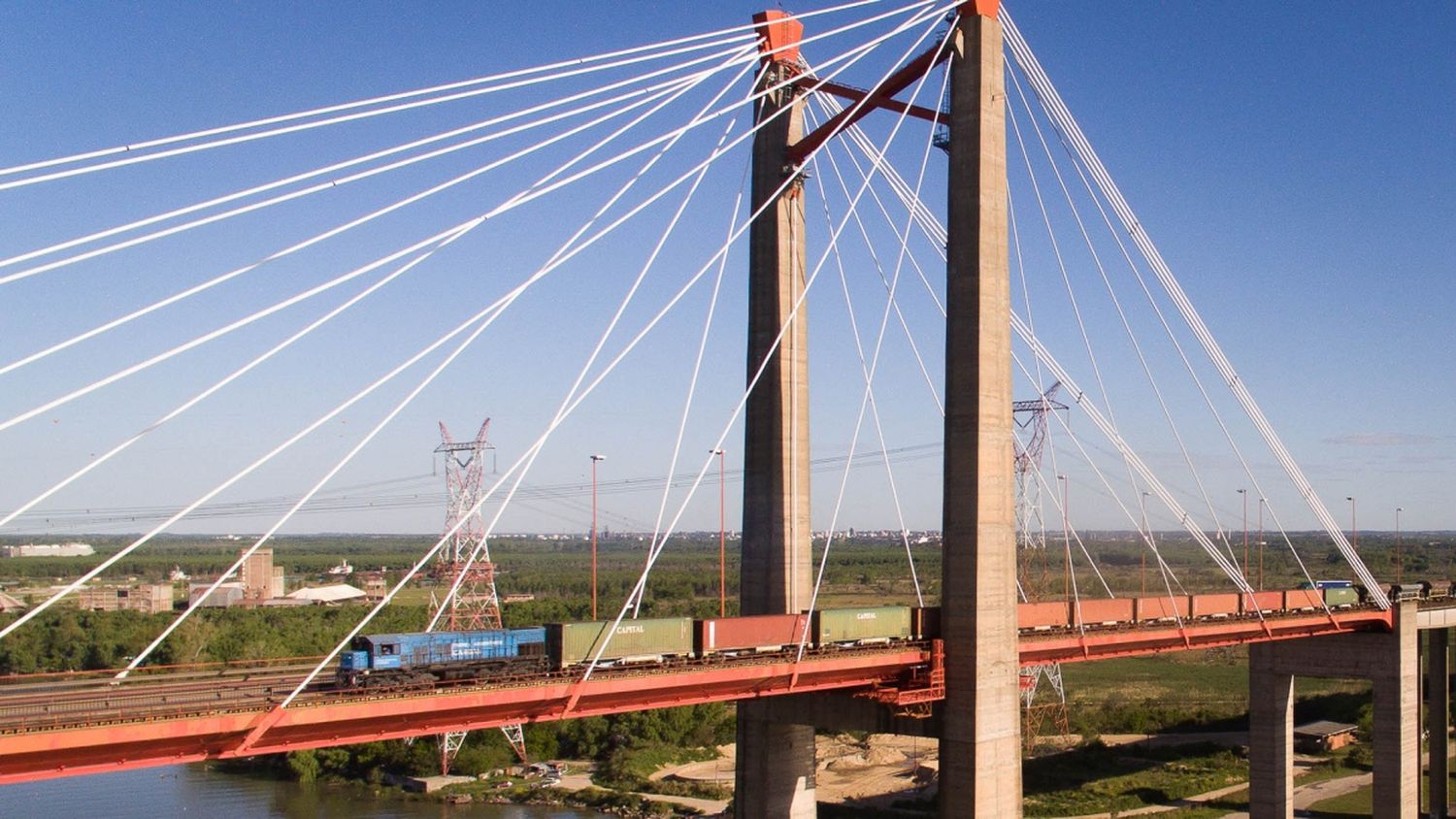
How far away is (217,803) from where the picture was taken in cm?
5997

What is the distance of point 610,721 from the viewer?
72.9m

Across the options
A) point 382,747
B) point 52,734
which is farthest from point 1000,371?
point 382,747

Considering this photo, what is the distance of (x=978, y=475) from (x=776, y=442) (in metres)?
6.87

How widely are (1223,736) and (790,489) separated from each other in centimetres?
4644

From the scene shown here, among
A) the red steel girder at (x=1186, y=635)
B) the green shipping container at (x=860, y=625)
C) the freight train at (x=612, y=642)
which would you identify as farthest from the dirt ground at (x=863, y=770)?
the freight train at (x=612, y=642)

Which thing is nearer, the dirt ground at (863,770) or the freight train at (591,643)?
the freight train at (591,643)

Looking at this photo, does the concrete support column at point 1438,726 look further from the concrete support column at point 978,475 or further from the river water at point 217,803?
the river water at point 217,803

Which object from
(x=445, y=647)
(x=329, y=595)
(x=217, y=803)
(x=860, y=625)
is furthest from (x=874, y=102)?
(x=329, y=595)

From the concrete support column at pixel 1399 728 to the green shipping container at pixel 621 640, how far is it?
33193 mm

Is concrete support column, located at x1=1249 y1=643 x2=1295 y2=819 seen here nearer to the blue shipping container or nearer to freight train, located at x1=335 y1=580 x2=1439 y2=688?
freight train, located at x1=335 y1=580 x2=1439 y2=688

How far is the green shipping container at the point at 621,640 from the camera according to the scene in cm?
2786

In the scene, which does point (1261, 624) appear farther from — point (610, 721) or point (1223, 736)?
point (610, 721)

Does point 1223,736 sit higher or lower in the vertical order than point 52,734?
lower

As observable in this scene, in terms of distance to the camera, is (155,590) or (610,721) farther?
(155,590)
